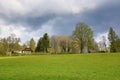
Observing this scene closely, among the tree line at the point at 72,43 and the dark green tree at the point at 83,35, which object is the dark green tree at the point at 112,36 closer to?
the tree line at the point at 72,43

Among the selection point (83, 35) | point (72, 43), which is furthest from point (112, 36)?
point (72, 43)

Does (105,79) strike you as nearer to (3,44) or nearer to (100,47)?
(3,44)

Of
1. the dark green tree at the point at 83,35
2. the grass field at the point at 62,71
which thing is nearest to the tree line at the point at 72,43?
the dark green tree at the point at 83,35

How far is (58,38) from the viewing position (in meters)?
164

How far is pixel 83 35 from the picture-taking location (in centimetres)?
11738

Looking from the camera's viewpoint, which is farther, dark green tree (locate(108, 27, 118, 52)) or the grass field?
dark green tree (locate(108, 27, 118, 52))

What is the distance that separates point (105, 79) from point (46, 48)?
13085cm

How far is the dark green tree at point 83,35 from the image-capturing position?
384 feet

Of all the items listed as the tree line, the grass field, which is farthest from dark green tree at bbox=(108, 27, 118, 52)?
the grass field

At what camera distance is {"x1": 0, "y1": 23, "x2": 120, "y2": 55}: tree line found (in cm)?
11725

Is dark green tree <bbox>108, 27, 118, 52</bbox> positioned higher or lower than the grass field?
higher

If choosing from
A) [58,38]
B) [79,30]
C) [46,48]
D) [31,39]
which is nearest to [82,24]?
[79,30]

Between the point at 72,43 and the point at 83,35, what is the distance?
319 inches

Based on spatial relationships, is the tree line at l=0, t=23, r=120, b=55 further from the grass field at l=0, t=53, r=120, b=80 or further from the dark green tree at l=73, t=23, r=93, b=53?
the grass field at l=0, t=53, r=120, b=80
